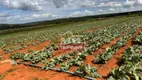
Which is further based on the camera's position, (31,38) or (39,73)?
(31,38)

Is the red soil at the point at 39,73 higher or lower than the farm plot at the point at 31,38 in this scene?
higher

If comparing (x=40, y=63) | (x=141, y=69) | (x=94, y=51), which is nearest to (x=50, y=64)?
(x=40, y=63)

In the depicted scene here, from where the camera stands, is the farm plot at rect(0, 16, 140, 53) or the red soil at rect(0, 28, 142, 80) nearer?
the red soil at rect(0, 28, 142, 80)

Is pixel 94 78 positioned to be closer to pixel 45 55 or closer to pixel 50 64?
pixel 50 64

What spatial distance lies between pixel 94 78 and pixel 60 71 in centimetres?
286

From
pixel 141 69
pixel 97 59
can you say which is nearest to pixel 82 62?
pixel 97 59

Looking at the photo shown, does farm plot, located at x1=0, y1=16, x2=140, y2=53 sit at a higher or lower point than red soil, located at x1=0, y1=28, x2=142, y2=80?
lower

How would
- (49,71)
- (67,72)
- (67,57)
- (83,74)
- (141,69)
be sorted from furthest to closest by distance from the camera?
(67,57) < (49,71) < (67,72) < (83,74) < (141,69)

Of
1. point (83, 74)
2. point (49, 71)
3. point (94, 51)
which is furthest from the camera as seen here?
point (94, 51)

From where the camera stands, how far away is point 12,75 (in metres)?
12.6

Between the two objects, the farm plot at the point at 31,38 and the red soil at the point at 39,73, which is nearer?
the red soil at the point at 39,73

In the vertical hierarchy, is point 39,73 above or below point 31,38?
above

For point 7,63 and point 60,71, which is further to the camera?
point 7,63

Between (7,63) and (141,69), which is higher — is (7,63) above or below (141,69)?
below
